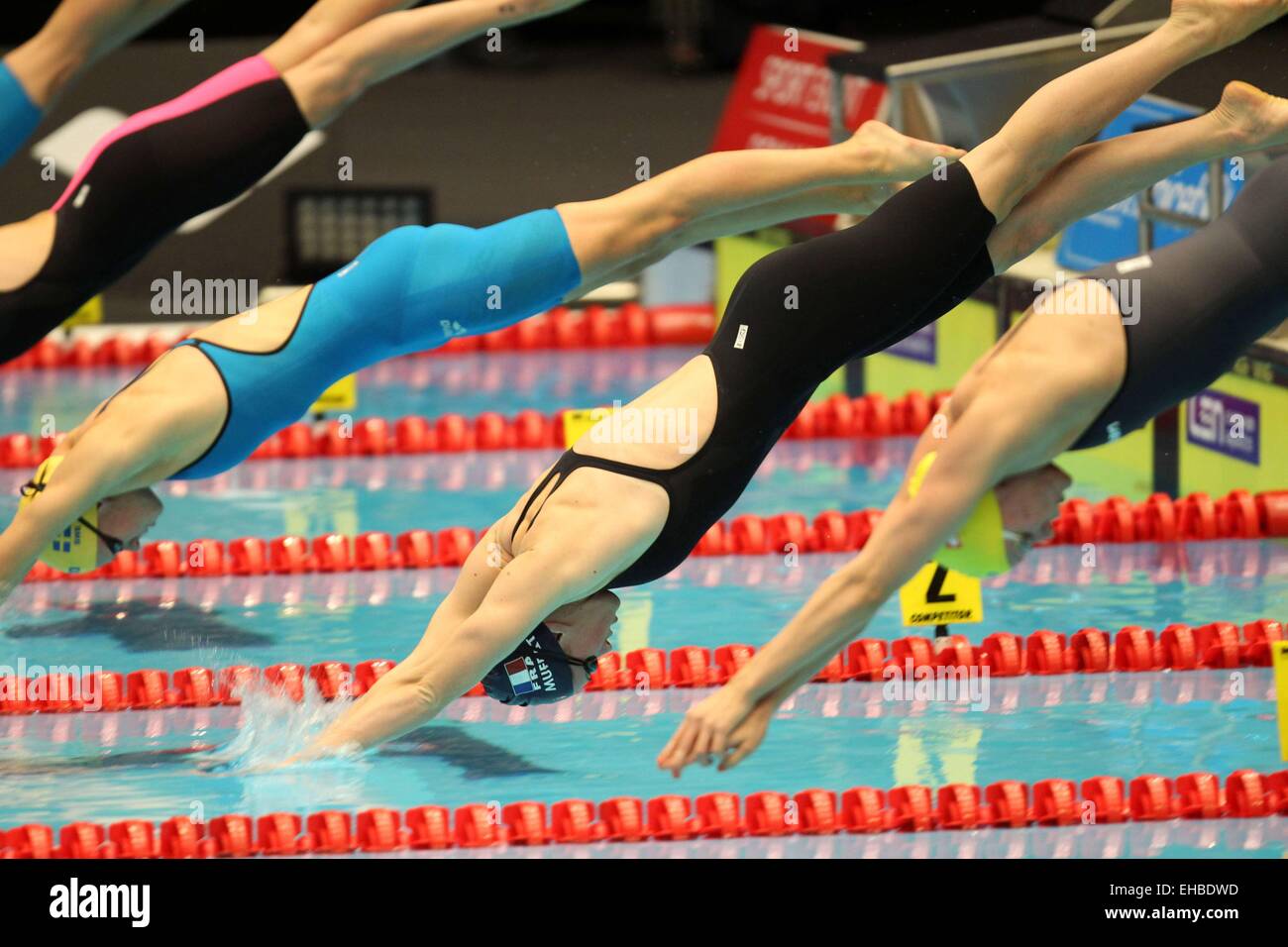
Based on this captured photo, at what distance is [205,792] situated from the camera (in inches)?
189

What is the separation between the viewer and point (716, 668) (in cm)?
549

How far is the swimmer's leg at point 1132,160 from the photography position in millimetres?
4332

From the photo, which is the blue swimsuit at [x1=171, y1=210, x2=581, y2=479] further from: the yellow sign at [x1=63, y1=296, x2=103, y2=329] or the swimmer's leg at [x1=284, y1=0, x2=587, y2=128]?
the yellow sign at [x1=63, y1=296, x2=103, y2=329]

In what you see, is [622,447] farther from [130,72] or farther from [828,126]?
[130,72]

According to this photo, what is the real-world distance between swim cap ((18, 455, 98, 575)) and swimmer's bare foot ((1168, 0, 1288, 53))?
2.57 m

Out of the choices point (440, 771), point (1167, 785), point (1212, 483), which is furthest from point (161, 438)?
point (1212, 483)

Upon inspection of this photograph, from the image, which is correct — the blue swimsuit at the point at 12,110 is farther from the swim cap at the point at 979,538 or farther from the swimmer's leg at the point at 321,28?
the swim cap at the point at 979,538

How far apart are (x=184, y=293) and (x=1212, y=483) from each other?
5.34 m

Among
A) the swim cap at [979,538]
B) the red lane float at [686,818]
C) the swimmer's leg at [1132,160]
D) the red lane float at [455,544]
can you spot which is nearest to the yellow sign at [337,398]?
the red lane float at [455,544]

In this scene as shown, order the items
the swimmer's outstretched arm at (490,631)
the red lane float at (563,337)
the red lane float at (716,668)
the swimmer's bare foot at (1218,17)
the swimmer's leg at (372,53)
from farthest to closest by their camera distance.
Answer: the red lane float at (563,337)
the red lane float at (716,668)
the swimmer's leg at (372,53)
the swimmer's bare foot at (1218,17)
the swimmer's outstretched arm at (490,631)

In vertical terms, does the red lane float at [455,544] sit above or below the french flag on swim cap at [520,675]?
above

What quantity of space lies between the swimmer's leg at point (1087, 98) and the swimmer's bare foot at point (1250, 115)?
11 centimetres

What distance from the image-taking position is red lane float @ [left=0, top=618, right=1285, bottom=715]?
5398mm

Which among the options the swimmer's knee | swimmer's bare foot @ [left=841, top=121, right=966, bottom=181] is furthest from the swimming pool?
swimmer's bare foot @ [left=841, top=121, right=966, bottom=181]
